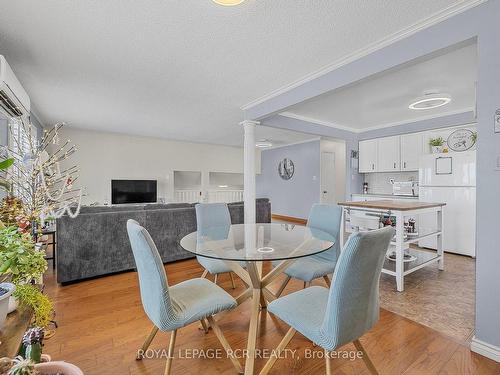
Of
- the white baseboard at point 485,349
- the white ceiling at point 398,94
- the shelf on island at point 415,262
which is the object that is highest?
the white ceiling at point 398,94

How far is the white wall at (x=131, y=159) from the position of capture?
5.98 meters

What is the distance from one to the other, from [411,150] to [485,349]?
3.83 meters

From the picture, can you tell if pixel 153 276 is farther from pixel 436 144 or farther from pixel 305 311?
pixel 436 144

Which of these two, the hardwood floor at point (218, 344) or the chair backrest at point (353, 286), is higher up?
the chair backrest at point (353, 286)

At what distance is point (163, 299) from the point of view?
1306mm

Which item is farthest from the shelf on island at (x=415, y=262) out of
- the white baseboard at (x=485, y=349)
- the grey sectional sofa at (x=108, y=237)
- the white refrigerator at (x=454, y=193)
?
the grey sectional sofa at (x=108, y=237)

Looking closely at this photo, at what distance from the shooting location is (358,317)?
4.00 ft

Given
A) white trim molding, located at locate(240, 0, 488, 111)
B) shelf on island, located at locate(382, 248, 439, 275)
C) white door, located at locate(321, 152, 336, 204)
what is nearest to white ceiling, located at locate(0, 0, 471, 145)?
white trim molding, located at locate(240, 0, 488, 111)

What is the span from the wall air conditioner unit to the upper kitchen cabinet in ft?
18.3

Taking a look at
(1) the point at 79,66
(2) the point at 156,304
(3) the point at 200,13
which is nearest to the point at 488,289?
(2) the point at 156,304

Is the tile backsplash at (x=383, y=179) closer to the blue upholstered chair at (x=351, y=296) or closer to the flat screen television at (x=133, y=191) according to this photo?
the blue upholstered chair at (x=351, y=296)

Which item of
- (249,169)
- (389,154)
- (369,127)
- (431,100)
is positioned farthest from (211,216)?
(369,127)

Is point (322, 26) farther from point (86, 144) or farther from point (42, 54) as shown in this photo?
point (86, 144)

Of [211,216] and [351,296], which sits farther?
[211,216]
